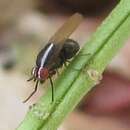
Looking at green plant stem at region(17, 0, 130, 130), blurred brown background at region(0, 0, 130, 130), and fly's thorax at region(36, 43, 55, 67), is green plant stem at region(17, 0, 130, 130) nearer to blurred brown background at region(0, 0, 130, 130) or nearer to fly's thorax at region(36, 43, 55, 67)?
fly's thorax at region(36, 43, 55, 67)

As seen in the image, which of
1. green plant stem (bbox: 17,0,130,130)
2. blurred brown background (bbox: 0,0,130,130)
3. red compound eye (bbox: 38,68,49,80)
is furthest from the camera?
blurred brown background (bbox: 0,0,130,130)

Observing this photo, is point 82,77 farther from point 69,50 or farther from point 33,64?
point 33,64

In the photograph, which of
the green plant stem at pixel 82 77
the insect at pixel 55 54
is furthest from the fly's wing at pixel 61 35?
the green plant stem at pixel 82 77

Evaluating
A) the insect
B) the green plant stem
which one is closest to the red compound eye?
the insect

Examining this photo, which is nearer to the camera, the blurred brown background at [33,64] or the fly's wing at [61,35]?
the fly's wing at [61,35]

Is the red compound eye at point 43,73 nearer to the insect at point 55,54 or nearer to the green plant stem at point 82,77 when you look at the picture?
the insect at point 55,54
